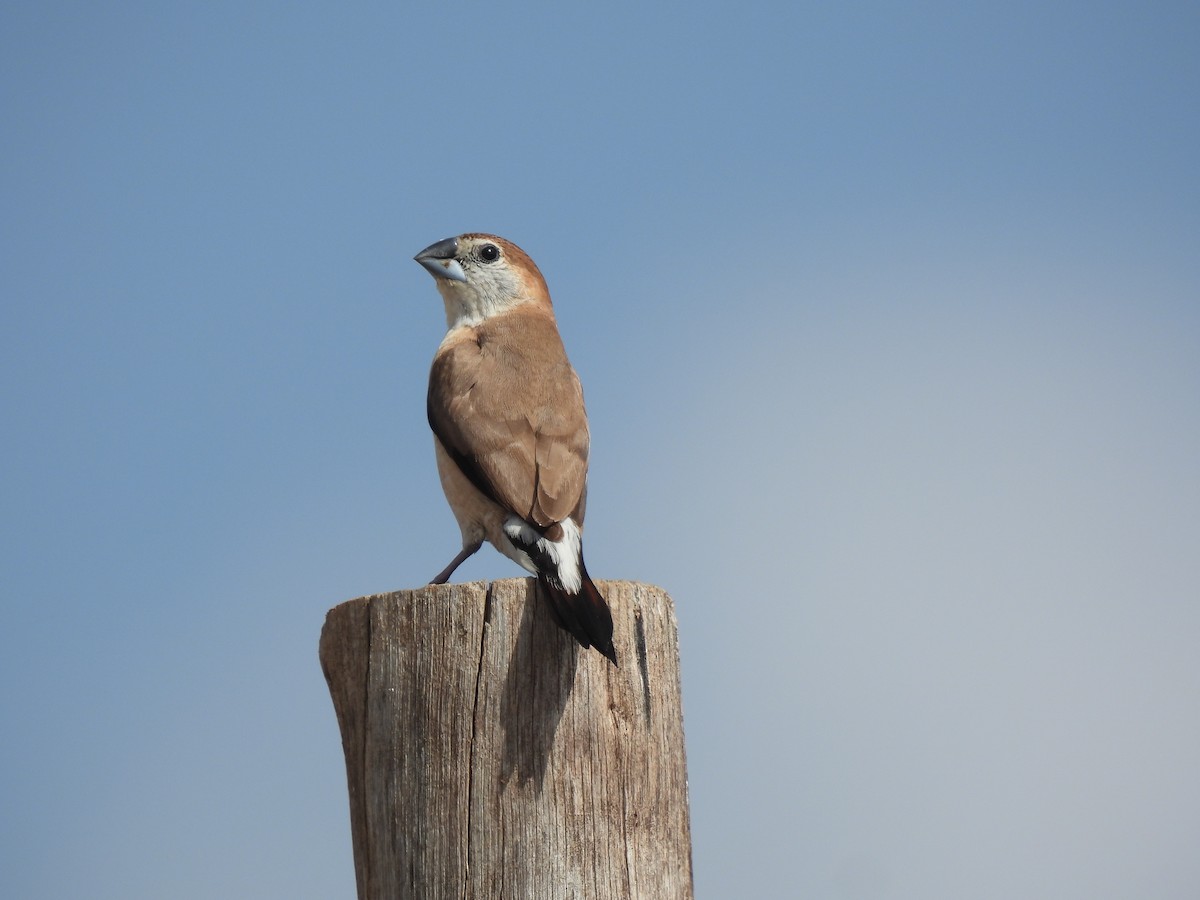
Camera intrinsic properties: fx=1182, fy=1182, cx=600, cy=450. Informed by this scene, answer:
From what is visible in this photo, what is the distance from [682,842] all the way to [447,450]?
2042mm

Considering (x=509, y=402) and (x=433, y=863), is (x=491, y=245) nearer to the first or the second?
(x=509, y=402)

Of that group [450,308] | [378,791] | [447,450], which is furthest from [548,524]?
[450,308]

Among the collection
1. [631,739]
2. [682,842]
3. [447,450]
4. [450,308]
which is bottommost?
[682,842]

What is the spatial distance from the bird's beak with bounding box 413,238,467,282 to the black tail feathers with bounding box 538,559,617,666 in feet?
10.6

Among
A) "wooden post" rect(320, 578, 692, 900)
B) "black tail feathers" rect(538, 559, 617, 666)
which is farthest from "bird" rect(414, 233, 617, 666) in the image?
"wooden post" rect(320, 578, 692, 900)

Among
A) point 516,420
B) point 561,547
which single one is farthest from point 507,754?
point 516,420

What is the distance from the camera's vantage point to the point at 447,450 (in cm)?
493

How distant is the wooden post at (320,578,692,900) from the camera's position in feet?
10.6

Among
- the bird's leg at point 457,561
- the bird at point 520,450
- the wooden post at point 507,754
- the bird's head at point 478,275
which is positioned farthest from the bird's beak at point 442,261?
the wooden post at point 507,754

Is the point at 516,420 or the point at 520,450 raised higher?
the point at 516,420

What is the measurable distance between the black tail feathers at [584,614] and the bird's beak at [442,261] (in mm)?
3242

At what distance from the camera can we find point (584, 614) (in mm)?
3395

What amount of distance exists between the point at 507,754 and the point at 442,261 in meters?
3.71

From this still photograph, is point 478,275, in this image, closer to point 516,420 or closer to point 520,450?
point 516,420
